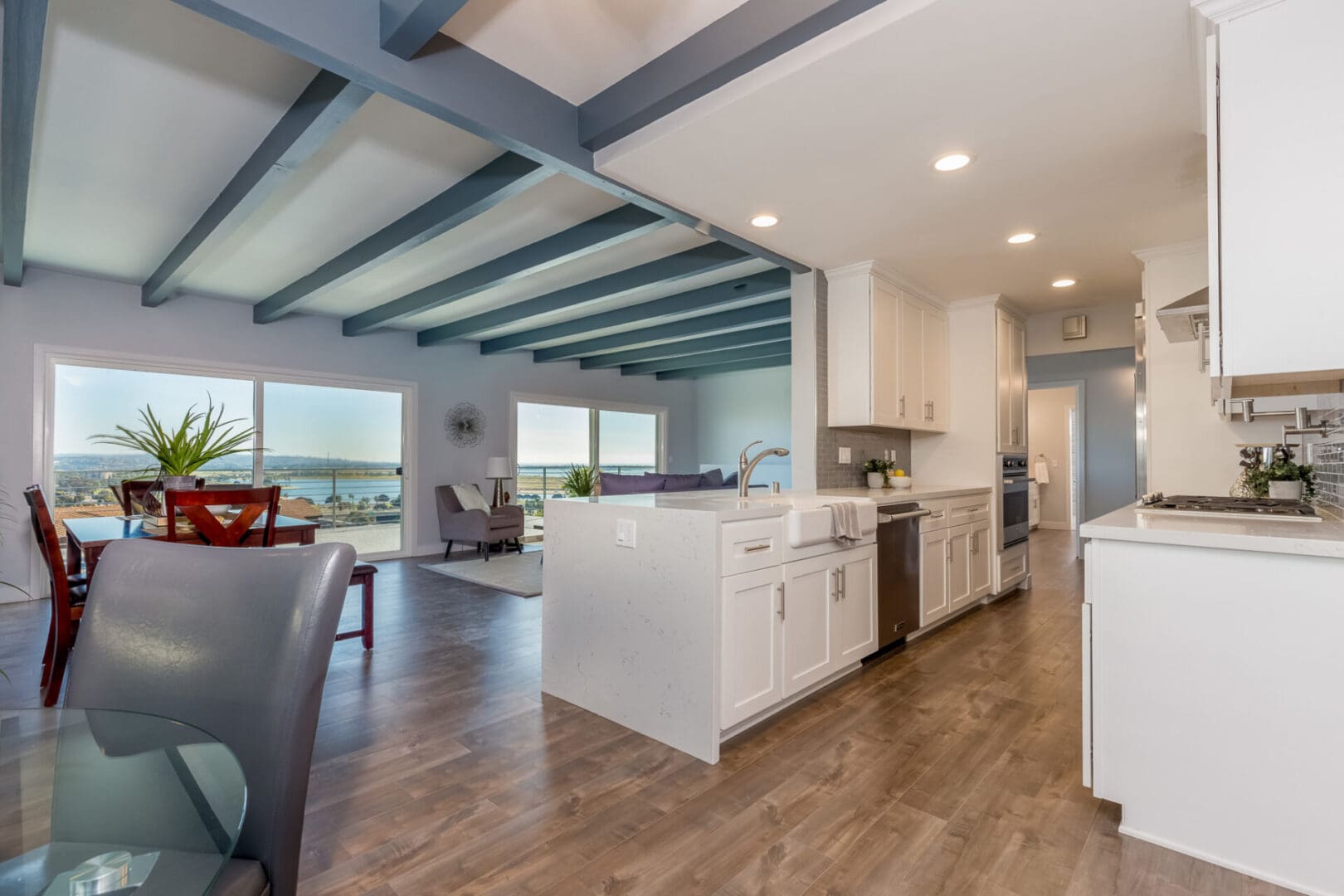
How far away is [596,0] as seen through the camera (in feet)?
6.40

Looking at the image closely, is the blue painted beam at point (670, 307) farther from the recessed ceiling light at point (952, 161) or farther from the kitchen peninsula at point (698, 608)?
the kitchen peninsula at point (698, 608)

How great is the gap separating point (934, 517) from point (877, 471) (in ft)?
2.16

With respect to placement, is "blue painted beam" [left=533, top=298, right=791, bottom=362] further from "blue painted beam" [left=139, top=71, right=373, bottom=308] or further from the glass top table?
the glass top table

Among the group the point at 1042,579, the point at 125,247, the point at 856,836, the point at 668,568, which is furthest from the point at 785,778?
the point at 125,247

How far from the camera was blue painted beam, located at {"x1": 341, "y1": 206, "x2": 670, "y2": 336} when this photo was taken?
3.46 m

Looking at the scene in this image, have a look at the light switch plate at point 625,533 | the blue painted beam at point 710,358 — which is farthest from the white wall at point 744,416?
the light switch plate at point 625,533

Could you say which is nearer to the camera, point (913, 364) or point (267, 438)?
point (913, 364)

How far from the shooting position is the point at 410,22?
72.6 inches

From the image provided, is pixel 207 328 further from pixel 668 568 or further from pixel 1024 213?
pixel 1024 213

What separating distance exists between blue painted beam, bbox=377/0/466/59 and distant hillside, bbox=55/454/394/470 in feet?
14.5

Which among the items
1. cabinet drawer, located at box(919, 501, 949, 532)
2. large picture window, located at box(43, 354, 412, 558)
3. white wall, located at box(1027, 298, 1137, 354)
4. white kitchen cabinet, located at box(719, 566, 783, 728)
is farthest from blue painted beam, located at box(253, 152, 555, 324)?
white wall, located at box(1027, 298, 1137, 354)

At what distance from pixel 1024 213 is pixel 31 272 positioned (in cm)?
663

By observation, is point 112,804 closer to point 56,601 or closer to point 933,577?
point 56,601

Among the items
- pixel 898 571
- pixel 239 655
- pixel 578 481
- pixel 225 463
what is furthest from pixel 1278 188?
pixel 578 481
